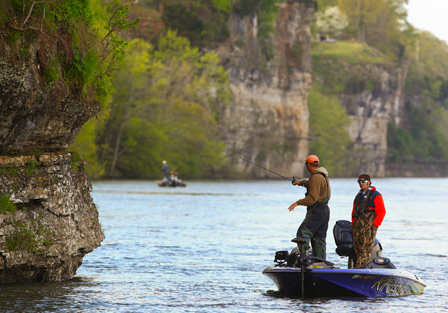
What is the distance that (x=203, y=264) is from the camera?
877 inches

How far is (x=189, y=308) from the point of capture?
15.6m

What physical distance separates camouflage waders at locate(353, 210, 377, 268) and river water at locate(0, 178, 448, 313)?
749 millimetres

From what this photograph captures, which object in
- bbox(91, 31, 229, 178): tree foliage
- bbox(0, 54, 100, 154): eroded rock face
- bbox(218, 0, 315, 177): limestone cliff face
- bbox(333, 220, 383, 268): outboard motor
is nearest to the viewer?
bbox(0, 54, 100, 154): eroded rock face

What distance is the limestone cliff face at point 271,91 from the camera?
101500mm

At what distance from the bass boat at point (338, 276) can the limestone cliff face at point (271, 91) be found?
267 feet

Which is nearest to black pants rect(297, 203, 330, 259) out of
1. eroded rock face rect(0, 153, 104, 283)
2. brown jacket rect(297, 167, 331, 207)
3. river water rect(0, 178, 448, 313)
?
brown jacket rect(297, 167, 331, 207)

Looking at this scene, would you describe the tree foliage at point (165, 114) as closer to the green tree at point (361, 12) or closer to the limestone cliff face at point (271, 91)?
the limestone cliff face at point (271, 91)

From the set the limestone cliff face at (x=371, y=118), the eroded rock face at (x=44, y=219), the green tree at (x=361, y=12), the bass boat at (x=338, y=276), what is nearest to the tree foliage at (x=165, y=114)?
the eroded rock face at (x=44, y=219)

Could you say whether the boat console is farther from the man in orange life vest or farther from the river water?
the river water

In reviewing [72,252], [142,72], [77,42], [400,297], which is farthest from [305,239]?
[142,72]

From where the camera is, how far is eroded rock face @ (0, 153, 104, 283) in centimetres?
1513

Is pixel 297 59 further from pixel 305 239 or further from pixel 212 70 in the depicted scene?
pixel 305 239

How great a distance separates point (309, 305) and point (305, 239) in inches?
45.0

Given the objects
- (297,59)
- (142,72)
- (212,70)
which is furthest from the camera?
(297,59)
